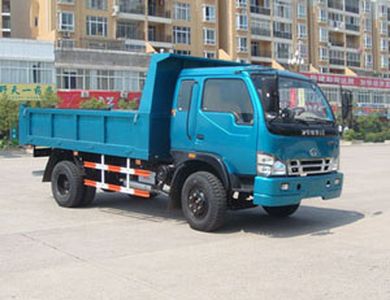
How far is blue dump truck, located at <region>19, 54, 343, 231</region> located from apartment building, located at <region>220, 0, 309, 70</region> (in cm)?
5472

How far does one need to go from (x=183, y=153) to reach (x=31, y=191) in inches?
252

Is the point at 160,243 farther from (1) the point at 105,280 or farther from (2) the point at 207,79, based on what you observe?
(2) the point at 207,79

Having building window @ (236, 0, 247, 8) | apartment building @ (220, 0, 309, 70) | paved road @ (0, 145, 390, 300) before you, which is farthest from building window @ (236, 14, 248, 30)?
paved road @ (0, 145, 390, 300)

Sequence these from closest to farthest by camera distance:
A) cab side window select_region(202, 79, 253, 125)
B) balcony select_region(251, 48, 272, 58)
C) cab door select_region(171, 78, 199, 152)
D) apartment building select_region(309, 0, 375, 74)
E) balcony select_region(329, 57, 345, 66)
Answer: cab side window select_region(202, 79, 253, 125), cab door select_region(171, 78, 199, 152), balcony select_region(251, 48, 272, 58), apartment building select_region(309, 0, 375, 74), balcony select_region(329, 57, 345, 66)

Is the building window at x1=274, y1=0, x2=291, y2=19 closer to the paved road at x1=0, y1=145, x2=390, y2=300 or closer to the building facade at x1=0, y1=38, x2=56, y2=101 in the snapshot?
the building facade at x1=0, y1=38, x2=56, y2=101

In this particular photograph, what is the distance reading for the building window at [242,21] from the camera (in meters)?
69.4

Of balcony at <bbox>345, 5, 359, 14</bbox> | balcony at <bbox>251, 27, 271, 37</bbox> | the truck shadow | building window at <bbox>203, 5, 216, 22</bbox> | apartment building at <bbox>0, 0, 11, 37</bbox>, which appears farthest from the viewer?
balcony at <bbox>345, 5, 359, 14</bbox>

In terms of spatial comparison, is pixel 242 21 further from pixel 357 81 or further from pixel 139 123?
pixel 139 123

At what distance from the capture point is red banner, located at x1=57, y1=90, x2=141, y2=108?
163ft

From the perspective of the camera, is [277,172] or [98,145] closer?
[277,172]

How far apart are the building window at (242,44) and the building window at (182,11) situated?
7481 mm

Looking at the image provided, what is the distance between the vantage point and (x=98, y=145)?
10812 mm

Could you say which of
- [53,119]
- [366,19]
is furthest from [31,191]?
[366,19]

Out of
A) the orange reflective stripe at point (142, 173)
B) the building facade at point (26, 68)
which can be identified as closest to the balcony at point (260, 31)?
the building facade at point (26, 68)
